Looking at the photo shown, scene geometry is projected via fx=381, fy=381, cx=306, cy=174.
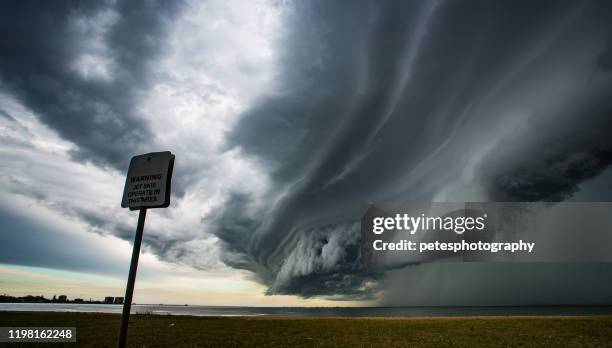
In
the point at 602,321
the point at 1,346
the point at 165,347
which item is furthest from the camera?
the point at 602,321

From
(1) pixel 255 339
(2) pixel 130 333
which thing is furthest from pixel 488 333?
(2) pixel 130 333

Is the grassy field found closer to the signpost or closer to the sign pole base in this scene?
the sign pole base

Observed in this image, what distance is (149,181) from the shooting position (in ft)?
18.5

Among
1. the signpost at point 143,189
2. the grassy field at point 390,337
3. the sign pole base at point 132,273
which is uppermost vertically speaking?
the signpost at point 143,189

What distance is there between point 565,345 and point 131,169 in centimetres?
2200

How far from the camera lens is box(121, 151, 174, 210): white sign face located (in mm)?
5484

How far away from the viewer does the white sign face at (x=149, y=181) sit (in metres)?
5.48

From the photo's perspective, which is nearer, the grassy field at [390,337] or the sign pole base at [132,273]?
the sign pole base at [132,273]

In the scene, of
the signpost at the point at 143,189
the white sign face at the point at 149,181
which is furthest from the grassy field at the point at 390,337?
the white sign face at the point at 149,181

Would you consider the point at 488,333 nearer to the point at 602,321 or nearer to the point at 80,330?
the point at 602,321

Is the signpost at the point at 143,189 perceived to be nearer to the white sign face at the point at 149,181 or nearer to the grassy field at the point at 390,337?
the white sign face at the point at 149,181

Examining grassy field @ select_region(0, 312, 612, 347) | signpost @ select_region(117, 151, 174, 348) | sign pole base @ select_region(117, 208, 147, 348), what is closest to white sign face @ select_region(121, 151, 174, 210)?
signpost @ select_region(117, 151, 174, 348)

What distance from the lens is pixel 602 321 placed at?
2791 cm

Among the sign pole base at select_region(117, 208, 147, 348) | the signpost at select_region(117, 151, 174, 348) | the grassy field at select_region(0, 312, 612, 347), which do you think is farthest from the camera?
the grassy field at select_region(0, 312, 612, 347)
